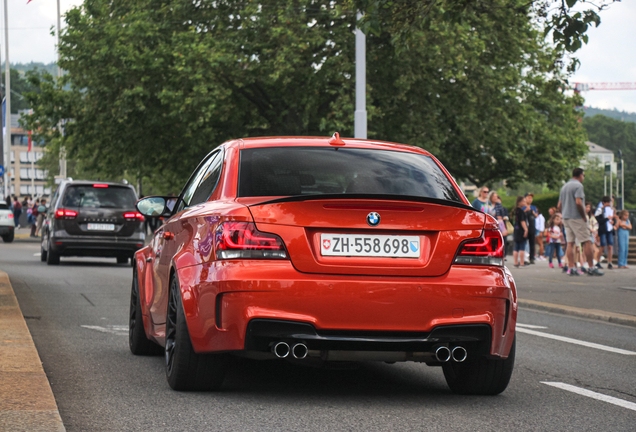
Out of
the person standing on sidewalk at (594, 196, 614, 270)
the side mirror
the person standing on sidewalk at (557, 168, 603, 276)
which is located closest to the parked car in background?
the person standing on sidewalk at (594, 196, 614, 270)

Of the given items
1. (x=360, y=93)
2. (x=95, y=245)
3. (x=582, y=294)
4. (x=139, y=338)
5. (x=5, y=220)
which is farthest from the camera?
(x=5, y=220)

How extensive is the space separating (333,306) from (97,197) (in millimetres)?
15040

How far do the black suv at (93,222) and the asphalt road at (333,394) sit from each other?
1011 centimetres

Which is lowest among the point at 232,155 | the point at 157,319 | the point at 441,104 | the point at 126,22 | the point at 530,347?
the point at 530,347

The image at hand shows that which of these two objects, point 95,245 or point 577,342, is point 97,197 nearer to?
point 95,245

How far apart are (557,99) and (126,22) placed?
14.6 metres

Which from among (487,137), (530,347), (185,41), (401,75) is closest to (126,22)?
(185,41)

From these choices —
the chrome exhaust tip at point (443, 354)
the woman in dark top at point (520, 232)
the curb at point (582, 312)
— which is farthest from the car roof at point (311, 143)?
the woman in dark top at point (520, 232)

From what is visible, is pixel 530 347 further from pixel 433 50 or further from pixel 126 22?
pixel 126 22

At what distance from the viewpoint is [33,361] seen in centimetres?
618

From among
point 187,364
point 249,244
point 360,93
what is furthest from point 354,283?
point 360,93

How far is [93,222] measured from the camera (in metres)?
19.0

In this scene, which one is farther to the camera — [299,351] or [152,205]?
[152,205]

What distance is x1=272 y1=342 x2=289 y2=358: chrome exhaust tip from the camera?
498 centimetres
